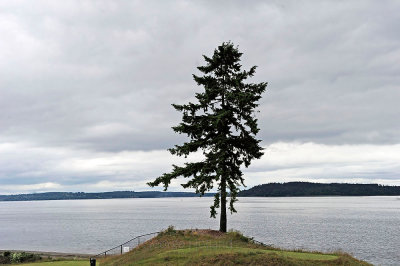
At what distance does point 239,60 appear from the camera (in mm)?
35219

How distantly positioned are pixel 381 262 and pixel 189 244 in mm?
35409

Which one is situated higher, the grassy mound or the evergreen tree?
the evergreen tree

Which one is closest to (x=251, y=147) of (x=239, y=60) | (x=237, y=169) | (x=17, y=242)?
(x=237, y=169)

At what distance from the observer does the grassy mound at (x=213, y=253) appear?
71.5 ft

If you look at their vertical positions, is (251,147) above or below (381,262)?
above

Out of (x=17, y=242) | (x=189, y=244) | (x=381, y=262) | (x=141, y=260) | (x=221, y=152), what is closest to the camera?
(x=141, y=260)

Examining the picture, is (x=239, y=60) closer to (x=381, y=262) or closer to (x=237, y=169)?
(x=237, y=169)

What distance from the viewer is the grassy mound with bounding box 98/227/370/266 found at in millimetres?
21781

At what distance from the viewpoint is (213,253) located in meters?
23.5

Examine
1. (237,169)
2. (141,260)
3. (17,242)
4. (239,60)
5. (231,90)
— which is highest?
(239,60)

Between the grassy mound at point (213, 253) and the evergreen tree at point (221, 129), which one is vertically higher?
the evergreen tree at point (221, 129)

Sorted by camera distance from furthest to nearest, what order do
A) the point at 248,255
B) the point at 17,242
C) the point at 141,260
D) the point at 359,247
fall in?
1. the point at 17,242
2. the point at 359,247
3. the point at 141,260
4. the point at 248,255

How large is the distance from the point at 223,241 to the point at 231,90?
45.6 feet

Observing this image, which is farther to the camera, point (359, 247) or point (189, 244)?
point (359, 247)
